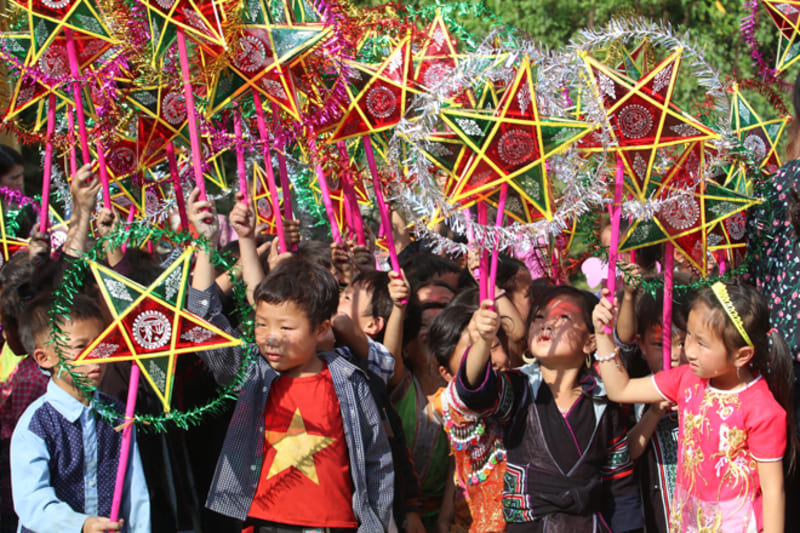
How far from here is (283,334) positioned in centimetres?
291

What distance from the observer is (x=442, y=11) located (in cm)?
391

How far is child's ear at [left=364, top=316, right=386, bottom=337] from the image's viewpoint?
3.69 meters

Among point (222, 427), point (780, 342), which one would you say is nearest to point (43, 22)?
point (222, 427)

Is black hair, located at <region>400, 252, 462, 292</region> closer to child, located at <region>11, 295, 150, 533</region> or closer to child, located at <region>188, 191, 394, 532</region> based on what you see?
child, located at <region>188, 191, 394, 532</region>

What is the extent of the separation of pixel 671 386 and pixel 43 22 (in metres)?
2.64

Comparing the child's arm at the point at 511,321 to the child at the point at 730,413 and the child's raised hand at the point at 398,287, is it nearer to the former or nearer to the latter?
the child's raised hand at the point at 398,287

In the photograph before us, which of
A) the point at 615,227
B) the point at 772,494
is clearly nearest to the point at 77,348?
the point at 615,227

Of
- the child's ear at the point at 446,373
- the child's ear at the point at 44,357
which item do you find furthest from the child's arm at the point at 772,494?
the child's ear at the point at 44,357

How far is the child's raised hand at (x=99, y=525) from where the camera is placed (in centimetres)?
Result: 252

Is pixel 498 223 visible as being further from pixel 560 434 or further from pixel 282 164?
pixel 282 164

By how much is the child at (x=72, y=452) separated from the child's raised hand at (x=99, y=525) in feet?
0.06

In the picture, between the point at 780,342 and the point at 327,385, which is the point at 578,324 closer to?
the point at 780,342

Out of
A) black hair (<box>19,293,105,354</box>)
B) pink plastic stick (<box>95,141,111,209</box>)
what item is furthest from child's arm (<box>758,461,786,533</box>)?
pink plastic stick (<box>95,141,111,209</box>)

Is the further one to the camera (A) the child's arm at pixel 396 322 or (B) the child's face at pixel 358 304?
(B) the child's face at pixel 358 304
